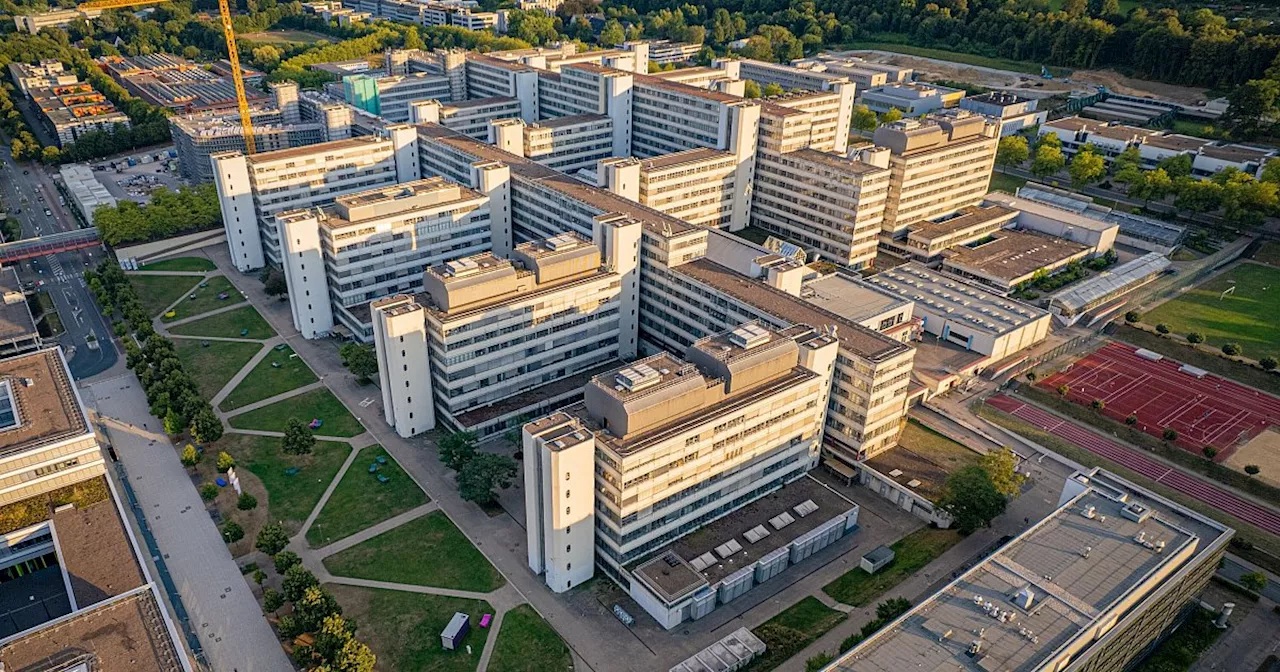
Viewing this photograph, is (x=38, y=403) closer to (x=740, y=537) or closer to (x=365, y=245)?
(x=365, y=245)

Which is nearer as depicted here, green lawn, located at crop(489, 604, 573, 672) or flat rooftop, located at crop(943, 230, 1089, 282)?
green lawn, located at crop(489, 604, 573, 672)

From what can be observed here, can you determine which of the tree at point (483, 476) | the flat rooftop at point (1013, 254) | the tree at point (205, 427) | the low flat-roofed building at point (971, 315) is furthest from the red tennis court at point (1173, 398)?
the tree at point (205, 427)

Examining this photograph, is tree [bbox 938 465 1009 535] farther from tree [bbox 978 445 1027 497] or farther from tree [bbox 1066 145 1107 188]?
tree [bbox 1066 145 1107 188]

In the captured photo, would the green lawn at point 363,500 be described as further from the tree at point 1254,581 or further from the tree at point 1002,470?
the tree at point 1254,581

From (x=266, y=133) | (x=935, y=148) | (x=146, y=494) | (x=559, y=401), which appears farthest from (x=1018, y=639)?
(x=266, y=133)

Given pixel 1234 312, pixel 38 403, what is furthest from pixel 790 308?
pixel 1234 312

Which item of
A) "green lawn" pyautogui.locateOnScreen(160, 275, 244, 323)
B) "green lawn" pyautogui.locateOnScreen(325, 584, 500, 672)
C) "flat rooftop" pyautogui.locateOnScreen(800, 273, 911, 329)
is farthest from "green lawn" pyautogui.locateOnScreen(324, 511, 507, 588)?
"green lawn" pyautogui.locateOnScreen(160, 275, 244, 323)
